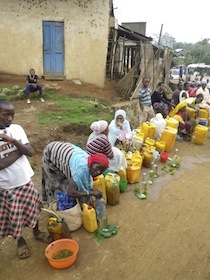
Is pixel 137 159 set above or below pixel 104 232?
above

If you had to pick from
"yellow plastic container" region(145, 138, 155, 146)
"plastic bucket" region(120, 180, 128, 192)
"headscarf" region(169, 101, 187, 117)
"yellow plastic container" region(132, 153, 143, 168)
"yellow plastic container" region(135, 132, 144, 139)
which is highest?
"headscarf" region(169, 101, 187, 117)

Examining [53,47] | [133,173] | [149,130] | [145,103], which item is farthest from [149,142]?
[53,47]

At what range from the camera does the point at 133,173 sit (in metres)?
4.82

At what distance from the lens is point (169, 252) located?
10.4ft

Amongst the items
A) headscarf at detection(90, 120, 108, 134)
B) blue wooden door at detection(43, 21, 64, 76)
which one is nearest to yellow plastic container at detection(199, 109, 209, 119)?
headscarf at detection(90, 120, 108, 134)

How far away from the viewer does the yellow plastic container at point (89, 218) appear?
339cm

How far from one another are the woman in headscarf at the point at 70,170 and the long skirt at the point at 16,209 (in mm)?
462

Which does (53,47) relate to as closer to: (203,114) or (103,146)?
(203,114)

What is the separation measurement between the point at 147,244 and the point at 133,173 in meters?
1.66

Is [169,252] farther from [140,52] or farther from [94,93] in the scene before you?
[140,52]

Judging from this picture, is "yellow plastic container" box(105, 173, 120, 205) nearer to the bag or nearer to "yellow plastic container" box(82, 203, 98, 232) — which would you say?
"yellow plastic container" box(82, 203, 98, 232)

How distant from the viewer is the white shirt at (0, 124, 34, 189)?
258 cm

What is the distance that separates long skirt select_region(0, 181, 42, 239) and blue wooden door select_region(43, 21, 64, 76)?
8.81 m

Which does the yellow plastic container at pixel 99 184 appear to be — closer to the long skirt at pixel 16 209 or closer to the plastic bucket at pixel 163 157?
the long skirt at pixel 16 209
